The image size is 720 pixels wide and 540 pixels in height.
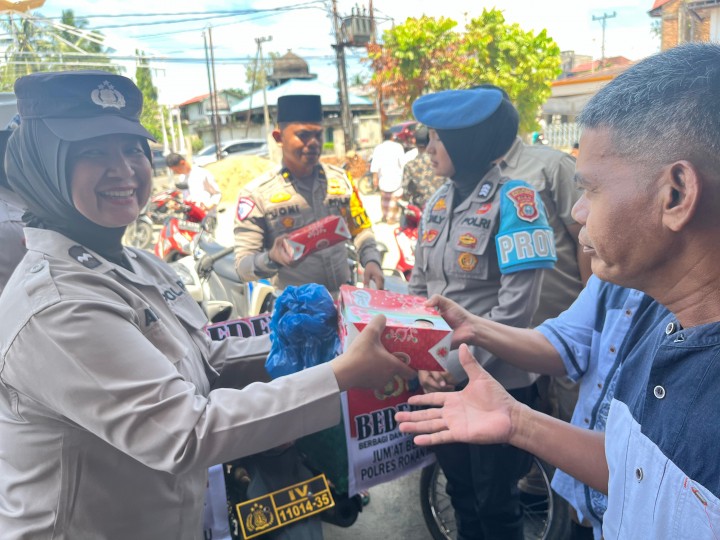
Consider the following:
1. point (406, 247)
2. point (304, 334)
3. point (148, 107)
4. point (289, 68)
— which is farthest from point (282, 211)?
point (289, 68)

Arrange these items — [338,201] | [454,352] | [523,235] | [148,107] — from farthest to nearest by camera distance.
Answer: [148,107] → [338,201] → [523,235] → [454,352]

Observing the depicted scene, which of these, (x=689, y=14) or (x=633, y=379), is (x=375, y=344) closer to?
(x=633, y=379)

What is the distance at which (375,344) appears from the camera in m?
1.50

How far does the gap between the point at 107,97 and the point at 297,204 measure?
2020 millimetres

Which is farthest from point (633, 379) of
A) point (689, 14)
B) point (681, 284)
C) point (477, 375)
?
point (689, 14)

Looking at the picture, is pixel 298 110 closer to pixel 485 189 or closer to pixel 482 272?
pixel 485 189

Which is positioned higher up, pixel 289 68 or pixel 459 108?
pixel 289 68

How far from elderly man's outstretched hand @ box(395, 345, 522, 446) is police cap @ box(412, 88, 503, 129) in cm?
121

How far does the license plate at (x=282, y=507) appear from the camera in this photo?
180cm

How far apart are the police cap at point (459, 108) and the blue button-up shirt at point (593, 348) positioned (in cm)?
96

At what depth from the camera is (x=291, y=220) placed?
3.51 metres

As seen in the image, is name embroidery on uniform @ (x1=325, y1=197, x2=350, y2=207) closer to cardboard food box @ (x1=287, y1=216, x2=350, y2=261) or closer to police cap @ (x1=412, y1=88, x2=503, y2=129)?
cardboard food box @ (x1=287, y1=216, x2=350, y2=261)

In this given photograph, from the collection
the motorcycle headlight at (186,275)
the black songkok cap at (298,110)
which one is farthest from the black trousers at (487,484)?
the motorcycle headlight at (186,275)

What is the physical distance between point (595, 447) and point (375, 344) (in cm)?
59
